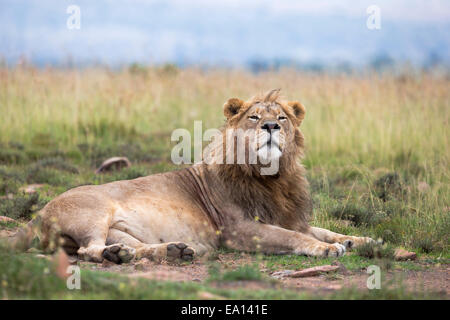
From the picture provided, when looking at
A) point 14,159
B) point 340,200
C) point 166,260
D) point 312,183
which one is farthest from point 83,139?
point 166,260

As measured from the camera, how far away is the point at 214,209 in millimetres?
6840

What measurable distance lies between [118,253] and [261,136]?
1846 millimetres

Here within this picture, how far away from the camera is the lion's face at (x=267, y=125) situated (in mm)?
6531

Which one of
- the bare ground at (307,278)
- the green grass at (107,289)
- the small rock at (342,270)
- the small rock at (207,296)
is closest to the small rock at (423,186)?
the bare ground at (307,278)

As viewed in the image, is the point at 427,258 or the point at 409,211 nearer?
the point at 427,258

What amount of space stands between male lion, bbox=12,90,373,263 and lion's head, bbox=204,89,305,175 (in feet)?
0.04

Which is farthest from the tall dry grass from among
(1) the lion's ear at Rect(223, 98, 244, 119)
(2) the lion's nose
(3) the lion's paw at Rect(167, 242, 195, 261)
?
(3) the lion's paw at Rect(167, 242, 195, 261)

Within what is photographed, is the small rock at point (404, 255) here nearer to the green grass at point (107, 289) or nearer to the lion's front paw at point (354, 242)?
the lion's front paw at point (354, 242)

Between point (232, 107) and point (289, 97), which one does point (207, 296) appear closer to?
point (232, 107)

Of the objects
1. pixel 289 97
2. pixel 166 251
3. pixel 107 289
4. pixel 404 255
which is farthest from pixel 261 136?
pixel 289 97

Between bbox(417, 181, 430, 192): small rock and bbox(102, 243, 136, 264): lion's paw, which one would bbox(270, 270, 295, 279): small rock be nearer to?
bbox(102, 243, 136, 264): lion's paw

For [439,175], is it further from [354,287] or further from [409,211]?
[354,287]

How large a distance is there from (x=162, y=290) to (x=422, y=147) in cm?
841

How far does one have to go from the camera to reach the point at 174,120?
47.7 feet
